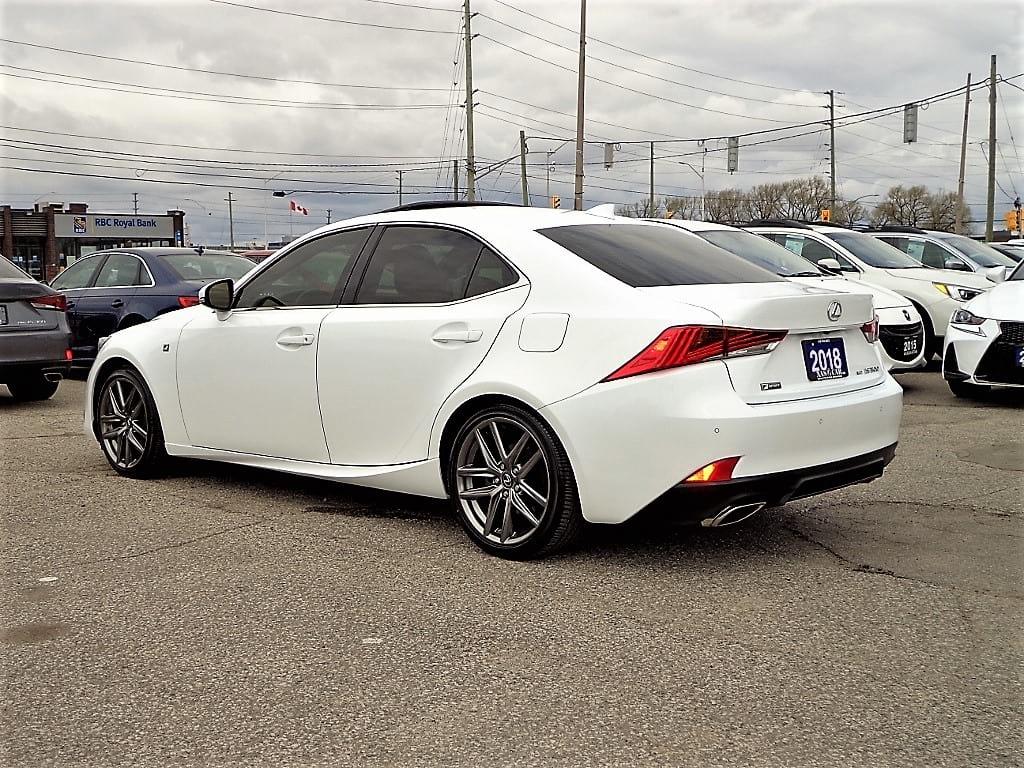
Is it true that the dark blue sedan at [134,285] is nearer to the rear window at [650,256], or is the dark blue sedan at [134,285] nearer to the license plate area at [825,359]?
the rear window at [650,256]

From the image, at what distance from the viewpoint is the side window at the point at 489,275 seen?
201 inches

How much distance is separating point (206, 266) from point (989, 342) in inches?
308

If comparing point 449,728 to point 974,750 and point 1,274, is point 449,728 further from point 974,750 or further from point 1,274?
point 1,274

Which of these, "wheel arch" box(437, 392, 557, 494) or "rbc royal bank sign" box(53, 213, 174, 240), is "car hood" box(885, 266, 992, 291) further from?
"rbc royal bank sign" box(53, 213, 174, 240)

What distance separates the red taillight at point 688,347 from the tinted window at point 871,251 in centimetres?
939

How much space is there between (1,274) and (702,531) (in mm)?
7777

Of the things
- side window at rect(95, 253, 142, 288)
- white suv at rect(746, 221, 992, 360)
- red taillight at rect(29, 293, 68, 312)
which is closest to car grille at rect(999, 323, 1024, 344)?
white suv at rect(746, 221, 992, 360)

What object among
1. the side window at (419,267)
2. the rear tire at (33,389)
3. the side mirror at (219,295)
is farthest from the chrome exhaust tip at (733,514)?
the rear tire at (33,389)

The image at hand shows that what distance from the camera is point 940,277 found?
13125 mm

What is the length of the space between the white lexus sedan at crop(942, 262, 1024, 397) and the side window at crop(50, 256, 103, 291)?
9.00 metres

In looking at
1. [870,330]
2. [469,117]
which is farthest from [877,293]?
[469,117]

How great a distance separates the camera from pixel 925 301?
1280 cm

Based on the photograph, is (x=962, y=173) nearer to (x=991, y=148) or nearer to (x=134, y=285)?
(x=991, y=148)

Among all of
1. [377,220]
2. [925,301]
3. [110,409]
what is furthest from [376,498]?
[925,301]
